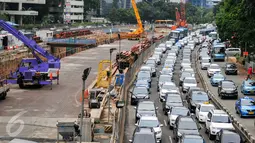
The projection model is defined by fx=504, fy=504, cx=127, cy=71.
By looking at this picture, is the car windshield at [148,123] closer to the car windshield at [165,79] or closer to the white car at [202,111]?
the white car at [202,111]

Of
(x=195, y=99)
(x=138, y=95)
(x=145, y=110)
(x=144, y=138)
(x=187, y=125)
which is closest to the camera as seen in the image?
(x=144, y=138)

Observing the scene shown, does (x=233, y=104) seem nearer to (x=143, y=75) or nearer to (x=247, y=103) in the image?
(x=247, y=103)

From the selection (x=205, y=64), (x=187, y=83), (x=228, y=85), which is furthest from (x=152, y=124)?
(x=205, y=64)

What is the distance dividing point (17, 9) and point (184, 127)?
12277cm

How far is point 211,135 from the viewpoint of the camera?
2692cm

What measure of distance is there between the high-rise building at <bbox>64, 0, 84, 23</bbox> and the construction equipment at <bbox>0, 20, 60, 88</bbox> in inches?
4925

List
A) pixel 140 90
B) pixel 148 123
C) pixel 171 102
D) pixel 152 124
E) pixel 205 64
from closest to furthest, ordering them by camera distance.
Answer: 1. pixel 152 124
2. pixel 148 123
3. pixel 171 102
4. pixel 140 90
5. pixel 205 64

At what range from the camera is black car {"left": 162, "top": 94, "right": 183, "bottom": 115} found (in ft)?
109

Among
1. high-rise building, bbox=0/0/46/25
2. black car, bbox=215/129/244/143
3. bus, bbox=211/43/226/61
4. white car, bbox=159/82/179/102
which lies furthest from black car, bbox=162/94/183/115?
high-rise building, bbox=0/0/46/25

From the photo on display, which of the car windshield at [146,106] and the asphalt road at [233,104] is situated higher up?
the car windshield at [146,106]

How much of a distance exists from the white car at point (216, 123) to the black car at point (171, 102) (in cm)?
469

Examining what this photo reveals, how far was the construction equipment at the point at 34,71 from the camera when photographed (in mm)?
40594

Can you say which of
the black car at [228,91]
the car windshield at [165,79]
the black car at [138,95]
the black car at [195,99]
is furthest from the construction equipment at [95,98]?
the black car at [228,91]

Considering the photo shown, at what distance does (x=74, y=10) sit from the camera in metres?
180
